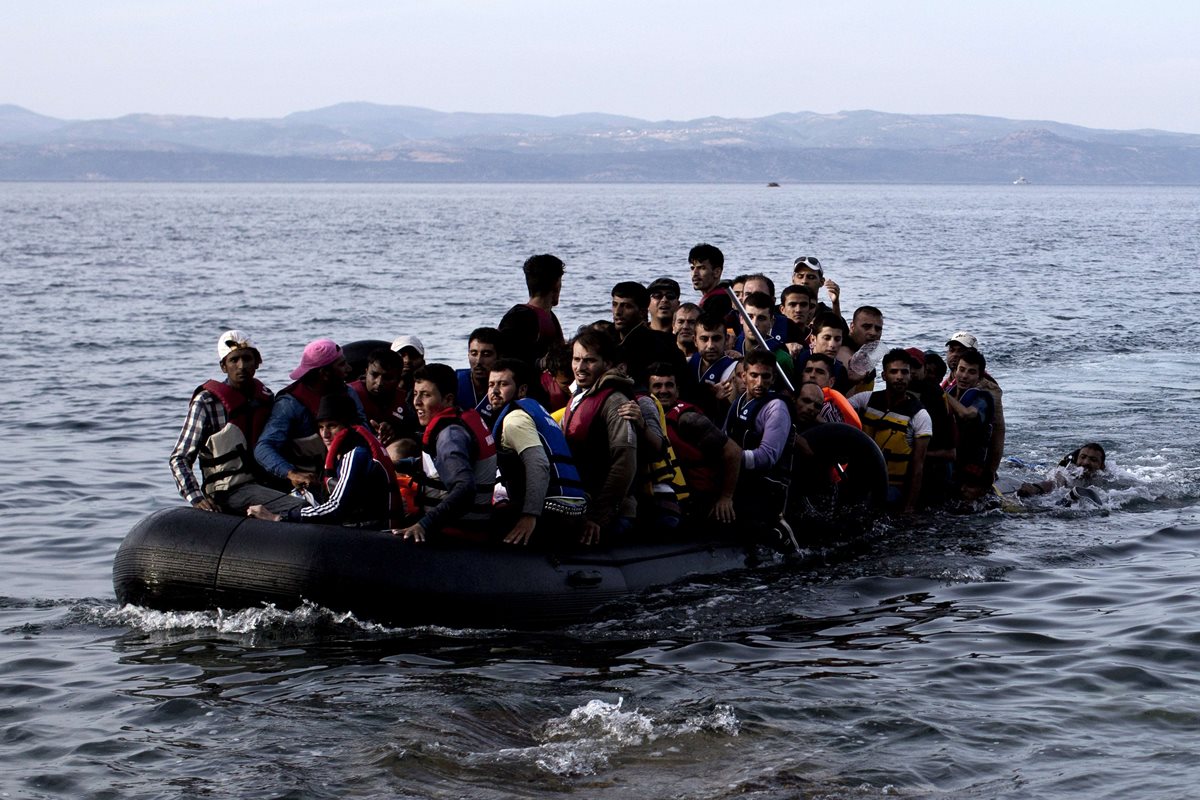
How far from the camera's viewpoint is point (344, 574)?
27.9 ft

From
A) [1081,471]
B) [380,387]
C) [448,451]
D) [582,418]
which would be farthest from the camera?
[1081,471]

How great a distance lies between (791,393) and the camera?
1073 centimetres

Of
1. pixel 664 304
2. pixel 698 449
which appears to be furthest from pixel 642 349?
pixel 664 304

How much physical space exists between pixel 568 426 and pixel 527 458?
1.79ft

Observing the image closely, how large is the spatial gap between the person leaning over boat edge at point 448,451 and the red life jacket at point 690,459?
1553 mm

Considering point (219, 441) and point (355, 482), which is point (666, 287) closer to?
point (355, 482)

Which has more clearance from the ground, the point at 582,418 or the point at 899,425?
the point at 582,418

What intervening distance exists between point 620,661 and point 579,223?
71768mm

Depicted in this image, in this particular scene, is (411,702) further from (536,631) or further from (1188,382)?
(1188,382)

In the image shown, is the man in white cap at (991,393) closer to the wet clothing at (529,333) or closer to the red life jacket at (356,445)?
the wet clothing at (529,333)

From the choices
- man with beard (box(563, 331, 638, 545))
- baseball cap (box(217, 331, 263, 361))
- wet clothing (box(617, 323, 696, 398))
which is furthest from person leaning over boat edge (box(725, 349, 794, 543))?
baseball cap (box(217, 331, 263, 361))

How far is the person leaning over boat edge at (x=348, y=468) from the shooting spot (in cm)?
847

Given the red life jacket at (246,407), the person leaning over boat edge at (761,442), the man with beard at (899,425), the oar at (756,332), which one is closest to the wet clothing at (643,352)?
the person leaning over boat edge at (761,442)

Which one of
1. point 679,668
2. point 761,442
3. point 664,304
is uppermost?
point 664,304
